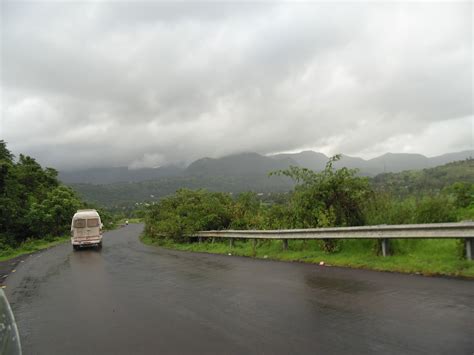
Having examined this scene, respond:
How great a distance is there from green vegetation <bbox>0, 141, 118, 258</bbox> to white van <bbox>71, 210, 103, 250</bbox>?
15.6 ft

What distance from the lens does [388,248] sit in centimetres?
1075

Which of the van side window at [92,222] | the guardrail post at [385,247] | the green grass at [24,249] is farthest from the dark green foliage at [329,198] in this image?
the green grass at [24,249]

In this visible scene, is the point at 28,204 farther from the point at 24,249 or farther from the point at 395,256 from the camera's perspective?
the point at 395,256

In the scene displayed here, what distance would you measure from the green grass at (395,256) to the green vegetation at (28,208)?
20.5 metres

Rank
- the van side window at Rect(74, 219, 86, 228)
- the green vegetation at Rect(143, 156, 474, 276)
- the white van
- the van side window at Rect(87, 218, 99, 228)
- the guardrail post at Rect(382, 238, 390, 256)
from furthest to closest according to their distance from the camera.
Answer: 1. the van side window at Rect(87, 218, 99, 228)
2. the van side window at Rect(74, 219, 86, 228)
3. the white van
4. the guardrail post at Rect(382, 238, 390, 256)
5. the green vegetation at Rect(143, 156, 474, 276)

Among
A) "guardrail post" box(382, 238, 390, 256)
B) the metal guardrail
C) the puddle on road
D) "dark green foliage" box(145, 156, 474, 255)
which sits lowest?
the puddle on road

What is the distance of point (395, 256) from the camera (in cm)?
1028

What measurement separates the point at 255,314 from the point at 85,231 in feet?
69.3

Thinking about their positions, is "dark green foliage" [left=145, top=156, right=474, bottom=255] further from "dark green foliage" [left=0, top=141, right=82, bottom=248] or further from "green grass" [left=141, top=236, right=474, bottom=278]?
"dark green foliage" [left=0, top=141, right=82, bottom=248]

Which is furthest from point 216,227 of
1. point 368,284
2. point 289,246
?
point 368,284

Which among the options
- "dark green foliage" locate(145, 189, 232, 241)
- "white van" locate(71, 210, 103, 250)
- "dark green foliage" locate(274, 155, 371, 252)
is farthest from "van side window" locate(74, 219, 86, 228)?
"dark green foliage" locate(274, 155, 371, 252)

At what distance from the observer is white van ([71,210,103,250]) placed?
81.1 feet

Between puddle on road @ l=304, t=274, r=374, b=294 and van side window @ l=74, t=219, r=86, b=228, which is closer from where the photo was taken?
puddle on road @ l=304, t=274, r=374, b=294

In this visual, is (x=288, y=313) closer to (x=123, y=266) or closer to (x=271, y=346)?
(x=271, y=346)
